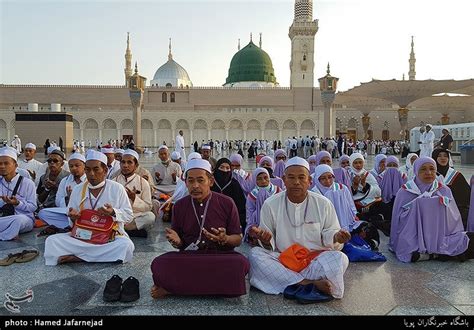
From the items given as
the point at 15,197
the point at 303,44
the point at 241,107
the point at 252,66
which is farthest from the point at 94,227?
the point at 252,66

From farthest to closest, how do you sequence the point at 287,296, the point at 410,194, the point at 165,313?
the point at 410,194, the point at 287,296, the point at 165,313

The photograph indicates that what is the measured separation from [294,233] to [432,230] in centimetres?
127

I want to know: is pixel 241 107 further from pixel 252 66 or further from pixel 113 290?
pixel 113 290

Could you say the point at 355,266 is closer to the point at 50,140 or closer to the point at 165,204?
the point at 165,204

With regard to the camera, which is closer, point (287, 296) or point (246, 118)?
point (287, 296)

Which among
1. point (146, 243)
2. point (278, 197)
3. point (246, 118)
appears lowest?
point (146, 243)

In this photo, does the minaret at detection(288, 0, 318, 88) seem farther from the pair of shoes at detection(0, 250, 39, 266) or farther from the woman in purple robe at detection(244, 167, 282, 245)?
the pair of shoes at detection(0, 250, 39, 266)

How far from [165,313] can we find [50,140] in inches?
826

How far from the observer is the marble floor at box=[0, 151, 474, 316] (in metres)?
2.06

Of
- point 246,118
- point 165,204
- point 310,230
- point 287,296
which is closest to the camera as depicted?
point 287,296

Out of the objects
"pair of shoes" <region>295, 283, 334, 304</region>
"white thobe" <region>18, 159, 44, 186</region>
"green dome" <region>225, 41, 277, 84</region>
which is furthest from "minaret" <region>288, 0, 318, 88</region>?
"pair of shoes" <region>295, 283, 334, 304</region>

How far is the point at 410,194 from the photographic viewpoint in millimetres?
3215

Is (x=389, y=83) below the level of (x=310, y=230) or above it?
above
